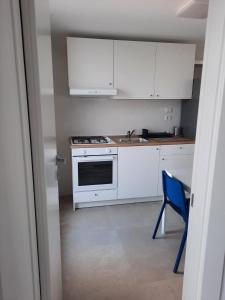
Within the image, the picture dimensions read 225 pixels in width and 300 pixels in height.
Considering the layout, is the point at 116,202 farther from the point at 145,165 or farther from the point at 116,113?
the point at 116,113

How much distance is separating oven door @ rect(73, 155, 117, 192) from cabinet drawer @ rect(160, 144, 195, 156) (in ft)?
2.29

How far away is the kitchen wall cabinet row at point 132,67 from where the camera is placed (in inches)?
110

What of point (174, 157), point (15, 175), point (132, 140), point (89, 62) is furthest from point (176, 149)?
point (15, 175)

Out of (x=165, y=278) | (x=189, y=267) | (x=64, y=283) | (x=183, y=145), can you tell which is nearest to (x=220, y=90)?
(x=189, y=267)

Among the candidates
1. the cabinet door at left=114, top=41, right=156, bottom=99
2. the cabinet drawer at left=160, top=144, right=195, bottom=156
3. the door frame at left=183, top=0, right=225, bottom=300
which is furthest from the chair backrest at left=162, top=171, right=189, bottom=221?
the cabinet door at left=114, top=41, right=156, bottom=99

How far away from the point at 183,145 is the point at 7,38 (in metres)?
2.80

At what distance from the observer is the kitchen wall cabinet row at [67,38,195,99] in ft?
9.17

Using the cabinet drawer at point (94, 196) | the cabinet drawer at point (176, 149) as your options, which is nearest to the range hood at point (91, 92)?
the cabinet drawer at point (176, 149)

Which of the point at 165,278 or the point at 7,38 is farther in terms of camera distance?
the point at 165,278

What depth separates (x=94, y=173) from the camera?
2.86 meters

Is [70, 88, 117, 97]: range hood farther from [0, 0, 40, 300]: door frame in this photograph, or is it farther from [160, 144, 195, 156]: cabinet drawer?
[0, 0, 40, 300]: door frame

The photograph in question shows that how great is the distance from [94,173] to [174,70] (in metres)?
1.83

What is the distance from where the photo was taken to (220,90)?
869mm

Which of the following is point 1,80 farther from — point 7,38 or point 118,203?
point 118,203
